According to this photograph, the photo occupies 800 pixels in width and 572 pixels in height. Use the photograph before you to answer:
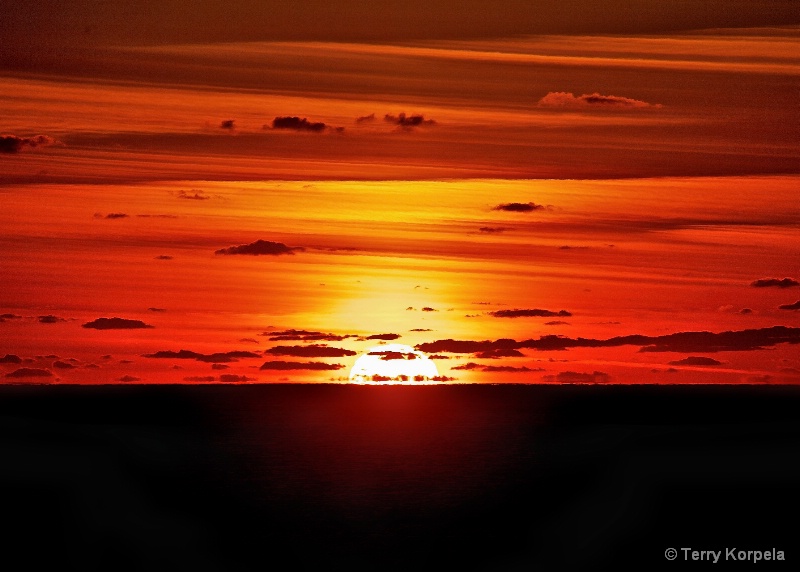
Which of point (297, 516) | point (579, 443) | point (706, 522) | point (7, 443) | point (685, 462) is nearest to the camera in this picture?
point (706, 522)

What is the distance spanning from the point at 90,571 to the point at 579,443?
→ 102 metres

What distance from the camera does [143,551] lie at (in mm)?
76625

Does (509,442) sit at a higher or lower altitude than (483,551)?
higher

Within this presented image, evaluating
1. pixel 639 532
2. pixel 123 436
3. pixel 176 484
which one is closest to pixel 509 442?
pixel 123 436

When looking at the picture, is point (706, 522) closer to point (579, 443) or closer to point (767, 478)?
point (767, 478)

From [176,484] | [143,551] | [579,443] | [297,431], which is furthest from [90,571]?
[297,431]

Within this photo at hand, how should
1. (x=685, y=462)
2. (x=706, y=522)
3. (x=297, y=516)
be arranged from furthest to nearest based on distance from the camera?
(x=685, y=462), (x=297, y=516), (x=706, y=522)

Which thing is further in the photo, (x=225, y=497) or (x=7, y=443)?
(x=7, y=443)

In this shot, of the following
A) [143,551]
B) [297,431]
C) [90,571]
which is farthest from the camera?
[297,431]

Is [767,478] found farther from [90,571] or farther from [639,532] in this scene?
[90,571]

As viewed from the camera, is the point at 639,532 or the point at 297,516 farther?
the point at 297,516

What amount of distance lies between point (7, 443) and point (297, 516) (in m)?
64.6

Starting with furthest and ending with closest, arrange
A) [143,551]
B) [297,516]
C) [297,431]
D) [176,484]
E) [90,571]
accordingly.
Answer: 1. [297,431]
2. [176,484]
3. [297,516]
4. [143,551]
5. [90,571]

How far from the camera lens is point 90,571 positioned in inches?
2749
